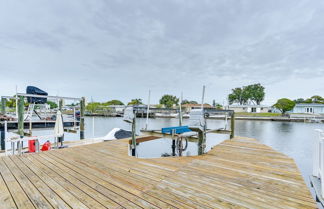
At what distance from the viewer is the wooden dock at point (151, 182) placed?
1.83 metres

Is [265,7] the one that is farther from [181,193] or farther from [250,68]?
[250,68]

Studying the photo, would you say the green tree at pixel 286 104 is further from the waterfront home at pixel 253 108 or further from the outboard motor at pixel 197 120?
the outboard motor at pixel 197 120

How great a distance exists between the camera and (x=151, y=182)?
7.84 feet

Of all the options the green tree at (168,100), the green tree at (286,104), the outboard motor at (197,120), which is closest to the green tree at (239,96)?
the green tree at (286,104)

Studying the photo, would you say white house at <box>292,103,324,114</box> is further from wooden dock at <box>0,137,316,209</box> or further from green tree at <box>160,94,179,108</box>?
wooden dock at <box>0,137,316,209</box>

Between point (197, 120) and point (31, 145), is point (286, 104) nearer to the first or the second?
point (197, 120)

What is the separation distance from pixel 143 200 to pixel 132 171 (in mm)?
1017

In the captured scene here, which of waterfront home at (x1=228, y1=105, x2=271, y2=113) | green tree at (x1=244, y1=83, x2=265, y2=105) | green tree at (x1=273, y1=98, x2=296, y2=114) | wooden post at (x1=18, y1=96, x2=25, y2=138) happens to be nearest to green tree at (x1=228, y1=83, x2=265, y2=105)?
green tree at (x1=244, y1=83, x2=265, y2=105)

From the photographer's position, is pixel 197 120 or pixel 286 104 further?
pixel 286 104

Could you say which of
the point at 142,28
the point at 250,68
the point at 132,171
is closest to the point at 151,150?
the point at 132,171

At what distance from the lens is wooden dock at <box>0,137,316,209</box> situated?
6.01ft

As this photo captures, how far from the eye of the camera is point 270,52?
2291 cm

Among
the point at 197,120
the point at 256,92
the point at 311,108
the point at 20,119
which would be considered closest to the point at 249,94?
the point at 256,92

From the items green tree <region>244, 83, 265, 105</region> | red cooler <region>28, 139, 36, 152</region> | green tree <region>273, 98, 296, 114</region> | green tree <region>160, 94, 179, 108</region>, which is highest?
green tree <region>244, 83, 265, 105</region>
